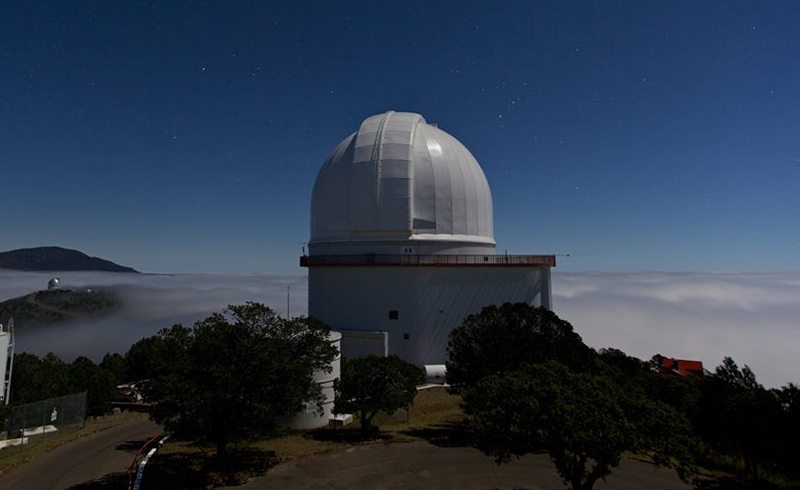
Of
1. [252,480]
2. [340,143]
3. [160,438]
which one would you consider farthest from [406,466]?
[340,143]

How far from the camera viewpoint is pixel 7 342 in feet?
68.3

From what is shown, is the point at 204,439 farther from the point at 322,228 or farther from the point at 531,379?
the point at 322,228

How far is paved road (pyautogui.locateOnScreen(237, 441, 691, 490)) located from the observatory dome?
14211 millimetres

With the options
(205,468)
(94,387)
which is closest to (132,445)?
(205,468)

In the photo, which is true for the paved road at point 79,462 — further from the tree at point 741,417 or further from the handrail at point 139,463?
the tree at point 741,417

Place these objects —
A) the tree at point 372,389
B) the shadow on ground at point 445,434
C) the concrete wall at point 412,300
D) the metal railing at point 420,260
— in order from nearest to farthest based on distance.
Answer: the shadow on ground at point 445,434, the tree at point 372,389, the metal railing at point 420,260, the concrete wall at point 412,300

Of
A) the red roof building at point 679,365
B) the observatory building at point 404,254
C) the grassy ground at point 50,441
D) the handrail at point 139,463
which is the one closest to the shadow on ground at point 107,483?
the handrail at point 139,463

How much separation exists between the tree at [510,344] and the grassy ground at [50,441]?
655 inches

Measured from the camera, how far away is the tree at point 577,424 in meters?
9.80

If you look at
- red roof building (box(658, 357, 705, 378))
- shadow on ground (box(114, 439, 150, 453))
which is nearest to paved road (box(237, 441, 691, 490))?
shadow on ground (box(114, 439, 150, 453))

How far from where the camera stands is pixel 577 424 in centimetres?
987

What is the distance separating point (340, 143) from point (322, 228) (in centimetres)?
713

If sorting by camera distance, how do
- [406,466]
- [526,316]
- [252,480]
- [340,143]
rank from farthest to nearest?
[340,143], [526,316], [406,466], [252,480]

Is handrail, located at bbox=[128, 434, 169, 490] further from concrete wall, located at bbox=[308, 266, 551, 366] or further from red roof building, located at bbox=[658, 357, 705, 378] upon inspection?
red roof building, located at bbox=[658, 357, 705, 378]
